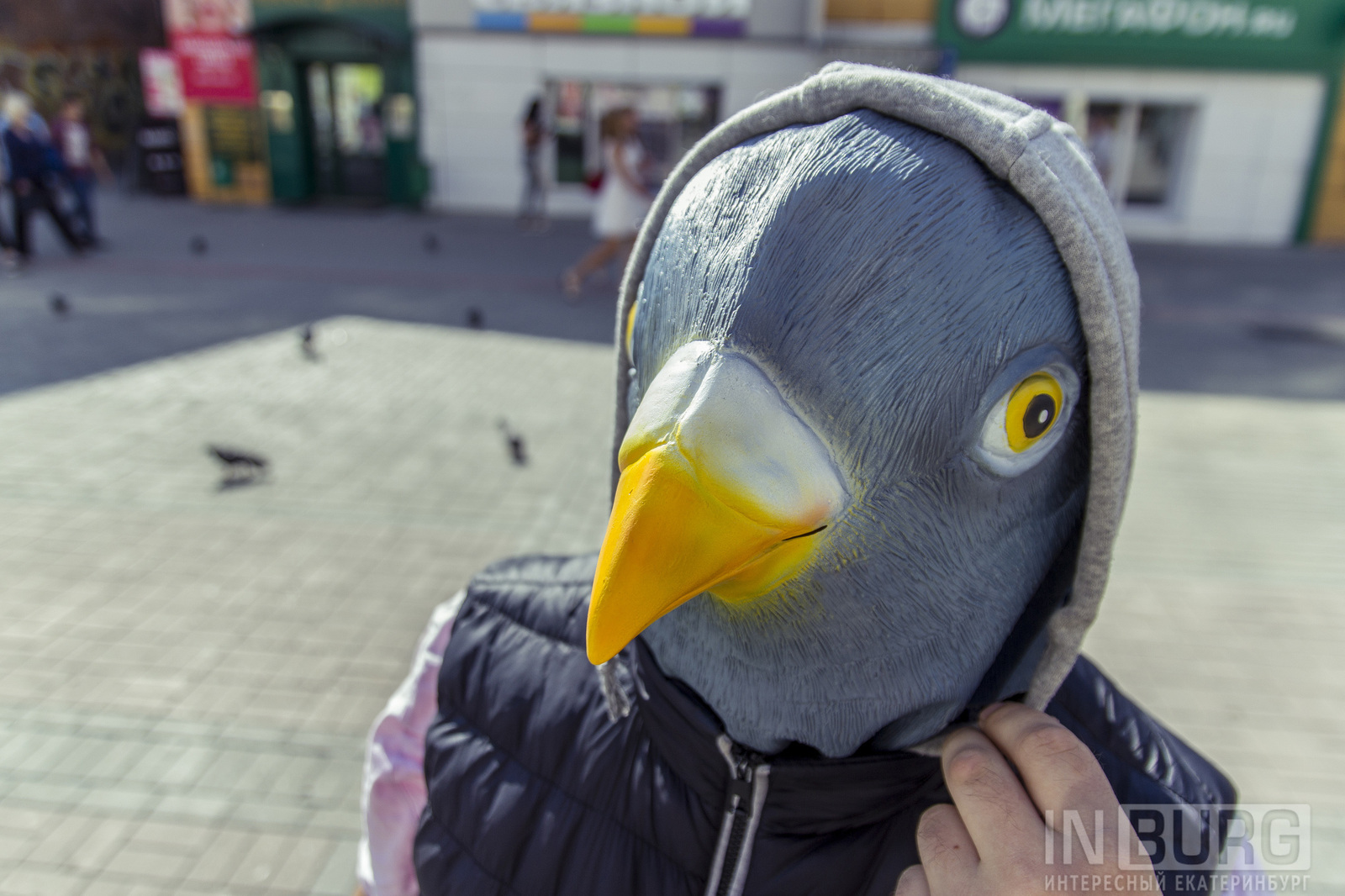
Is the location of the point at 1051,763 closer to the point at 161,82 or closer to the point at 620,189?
the point at 620,189

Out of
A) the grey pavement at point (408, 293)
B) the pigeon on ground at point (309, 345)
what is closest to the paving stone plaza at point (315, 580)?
the pigeon on ground at point (309, 345)

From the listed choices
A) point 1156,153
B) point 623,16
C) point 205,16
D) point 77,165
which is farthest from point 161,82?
point 1156,153

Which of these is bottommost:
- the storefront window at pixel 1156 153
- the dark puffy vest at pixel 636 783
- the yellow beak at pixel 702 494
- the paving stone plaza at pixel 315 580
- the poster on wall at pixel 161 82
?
the paving stone plaza at pixel 315 580

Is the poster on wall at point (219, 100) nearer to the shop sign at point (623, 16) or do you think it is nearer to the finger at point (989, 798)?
the shop sign at point (623, 16)

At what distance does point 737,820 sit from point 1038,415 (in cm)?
56

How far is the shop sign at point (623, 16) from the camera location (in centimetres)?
1172

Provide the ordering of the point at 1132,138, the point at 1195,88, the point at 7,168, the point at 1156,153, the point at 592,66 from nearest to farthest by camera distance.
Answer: the point at 7,168 < the point at 1195,88 < the point at 592,66 < the point at 1132,138 < the point at 1156,153

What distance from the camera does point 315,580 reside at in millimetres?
3684

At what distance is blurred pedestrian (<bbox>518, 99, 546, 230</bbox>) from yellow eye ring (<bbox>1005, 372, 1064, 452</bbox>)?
11.8 meters

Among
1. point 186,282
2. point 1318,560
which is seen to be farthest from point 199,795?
point 186,282

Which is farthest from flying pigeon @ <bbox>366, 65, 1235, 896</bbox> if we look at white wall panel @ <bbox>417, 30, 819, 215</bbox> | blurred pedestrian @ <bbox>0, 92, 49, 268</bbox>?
white wall panel @ <bbox>417, 30, 819, 215</bbox>

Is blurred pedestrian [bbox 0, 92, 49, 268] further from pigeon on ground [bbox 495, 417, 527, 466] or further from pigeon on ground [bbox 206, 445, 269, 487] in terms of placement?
pigeon on ground [bbox 495, 417, 527, 466]

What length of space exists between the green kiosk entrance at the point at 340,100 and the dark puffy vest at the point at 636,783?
12951mm

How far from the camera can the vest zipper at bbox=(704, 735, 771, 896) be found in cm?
94
